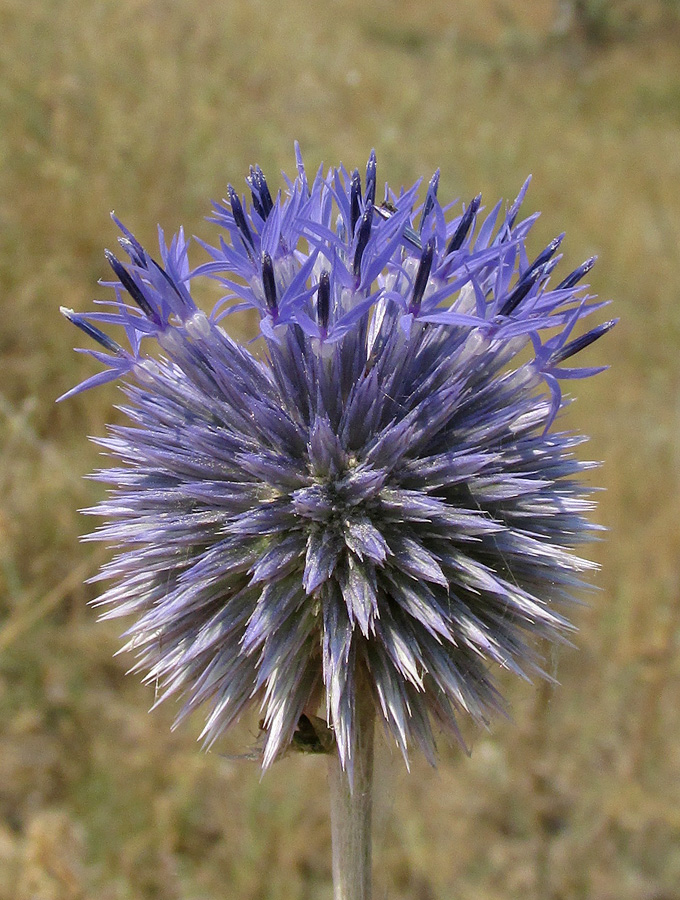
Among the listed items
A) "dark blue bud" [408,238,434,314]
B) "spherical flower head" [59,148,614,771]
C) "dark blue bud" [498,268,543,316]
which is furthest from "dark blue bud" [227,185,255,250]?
"dark blue bud" [498,268,543,316]

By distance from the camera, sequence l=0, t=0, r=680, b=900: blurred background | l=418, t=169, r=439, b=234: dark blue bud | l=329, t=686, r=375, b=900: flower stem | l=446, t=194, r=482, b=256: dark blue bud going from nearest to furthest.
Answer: l=329, t=686, r=375, b=900: flower stem, l=418, t=169, r=439, b=234: dark blue bud, l=446, t=194, r=482, b=256: dark blue bud, l=0, t=0, r=680, b=900: blurred background

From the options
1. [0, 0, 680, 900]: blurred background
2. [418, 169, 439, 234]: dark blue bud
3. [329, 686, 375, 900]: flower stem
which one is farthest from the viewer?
[0, 0, 680, 900]: blurred background

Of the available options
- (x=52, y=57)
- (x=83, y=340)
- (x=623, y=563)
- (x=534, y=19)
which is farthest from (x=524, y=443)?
(x=534, y=19)

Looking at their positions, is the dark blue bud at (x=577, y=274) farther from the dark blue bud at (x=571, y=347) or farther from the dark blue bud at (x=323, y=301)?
the dark blue bud at (x=323, y=301)

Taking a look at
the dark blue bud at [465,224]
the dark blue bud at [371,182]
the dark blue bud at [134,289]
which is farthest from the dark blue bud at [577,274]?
the dark blue bud at [134,289]

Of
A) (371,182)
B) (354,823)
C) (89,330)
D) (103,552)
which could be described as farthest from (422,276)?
(103,552)

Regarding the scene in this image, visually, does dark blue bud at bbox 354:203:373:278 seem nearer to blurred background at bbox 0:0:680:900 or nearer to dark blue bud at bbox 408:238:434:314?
dark blue bud at bbox 408:238:434:314

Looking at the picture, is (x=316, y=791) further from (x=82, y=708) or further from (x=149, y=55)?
(x=149, y=55)

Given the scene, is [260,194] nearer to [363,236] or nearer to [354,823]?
[363,236]

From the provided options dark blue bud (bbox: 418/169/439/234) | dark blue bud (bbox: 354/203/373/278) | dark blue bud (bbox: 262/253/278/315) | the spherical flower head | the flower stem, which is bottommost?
the flower stem
